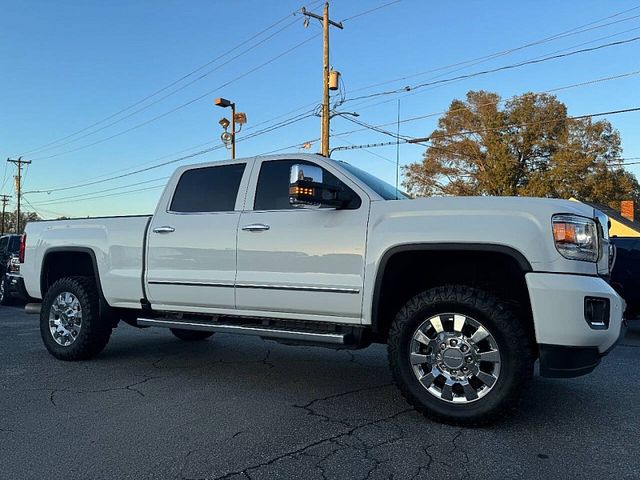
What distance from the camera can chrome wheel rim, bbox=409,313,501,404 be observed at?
12.5 ft

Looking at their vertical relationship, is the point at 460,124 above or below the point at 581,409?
above

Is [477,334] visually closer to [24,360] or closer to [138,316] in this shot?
[138,316]

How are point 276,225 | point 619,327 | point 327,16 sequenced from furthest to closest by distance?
point 327,16
point 276,225
point 619,327

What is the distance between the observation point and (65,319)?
6.02 m

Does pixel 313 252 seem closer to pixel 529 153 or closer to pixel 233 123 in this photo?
pixel 233 123

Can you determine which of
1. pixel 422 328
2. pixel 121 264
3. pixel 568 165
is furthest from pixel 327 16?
pixel 568 165

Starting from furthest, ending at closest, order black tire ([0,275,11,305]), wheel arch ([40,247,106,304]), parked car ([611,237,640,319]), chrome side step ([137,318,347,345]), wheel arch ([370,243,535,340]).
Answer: black tire ([0,275,11,305]), parked car ([611,237,640,319]), wheel arch ([40,247,106,304]), chrome side step ([137,318,347,345]), wheel arch ([370,243,535,340])

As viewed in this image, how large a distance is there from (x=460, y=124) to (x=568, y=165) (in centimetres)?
810

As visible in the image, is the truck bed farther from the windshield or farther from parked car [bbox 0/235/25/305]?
parked car [bbox 0/235/25/305]

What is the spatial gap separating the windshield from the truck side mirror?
1.30 feet

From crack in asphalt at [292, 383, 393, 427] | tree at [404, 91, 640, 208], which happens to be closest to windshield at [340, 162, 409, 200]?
crack in asphalt at [292, 383, 393, 427]

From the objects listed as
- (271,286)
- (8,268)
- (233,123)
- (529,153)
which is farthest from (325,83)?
(529,153)

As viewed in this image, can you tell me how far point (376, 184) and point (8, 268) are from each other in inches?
427

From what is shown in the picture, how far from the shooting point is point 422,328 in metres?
4.00
